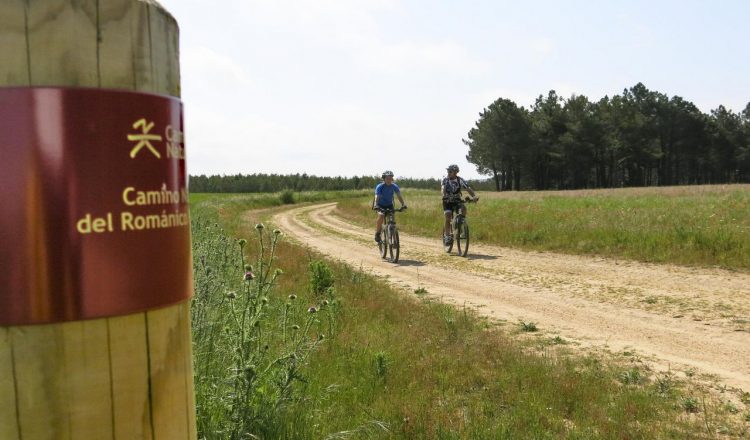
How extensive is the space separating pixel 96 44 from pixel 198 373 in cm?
Result: 264

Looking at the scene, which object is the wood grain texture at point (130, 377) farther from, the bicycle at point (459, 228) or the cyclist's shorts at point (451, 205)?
the cyclist's shorts at point (451, 205)

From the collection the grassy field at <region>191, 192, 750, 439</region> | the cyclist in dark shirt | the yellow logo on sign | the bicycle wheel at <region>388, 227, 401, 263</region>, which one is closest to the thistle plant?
the grassy field at <region>191, 192, 750, 439</region>

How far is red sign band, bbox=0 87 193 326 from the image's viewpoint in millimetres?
1258

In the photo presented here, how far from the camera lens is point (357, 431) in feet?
11.8

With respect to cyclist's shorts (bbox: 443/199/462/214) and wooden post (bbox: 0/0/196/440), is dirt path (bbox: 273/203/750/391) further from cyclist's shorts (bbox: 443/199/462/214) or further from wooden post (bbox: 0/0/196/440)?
wooden post (bbox: 0/0/196/440)

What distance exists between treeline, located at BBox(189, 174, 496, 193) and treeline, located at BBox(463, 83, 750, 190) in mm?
18885

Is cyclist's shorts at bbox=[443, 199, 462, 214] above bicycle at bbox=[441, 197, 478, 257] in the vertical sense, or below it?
above

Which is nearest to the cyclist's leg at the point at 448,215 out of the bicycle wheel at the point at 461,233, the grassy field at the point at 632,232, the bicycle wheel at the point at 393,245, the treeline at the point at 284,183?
the bicycle wheel at the point at 461,233

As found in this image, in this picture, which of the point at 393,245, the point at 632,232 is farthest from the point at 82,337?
the point at 632,232

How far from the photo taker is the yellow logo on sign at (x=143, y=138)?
4.55 ft

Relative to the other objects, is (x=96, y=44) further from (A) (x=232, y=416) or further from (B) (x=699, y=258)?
(B) (x=699, y=258)

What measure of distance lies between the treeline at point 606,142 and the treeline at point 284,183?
18885mm

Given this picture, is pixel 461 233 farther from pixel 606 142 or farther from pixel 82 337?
pixel 606 142

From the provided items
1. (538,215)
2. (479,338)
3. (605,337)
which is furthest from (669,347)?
(538,215)
